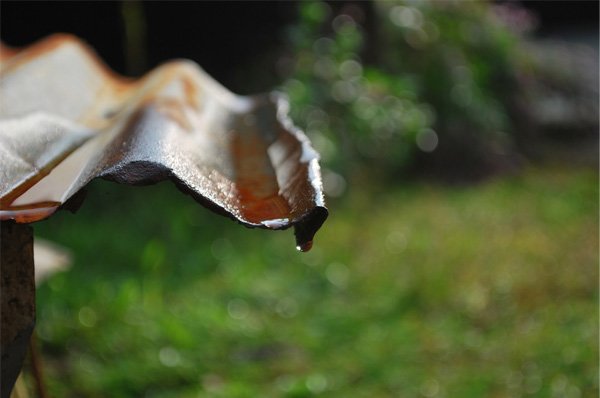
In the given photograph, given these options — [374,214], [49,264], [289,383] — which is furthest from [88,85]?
[374,214]

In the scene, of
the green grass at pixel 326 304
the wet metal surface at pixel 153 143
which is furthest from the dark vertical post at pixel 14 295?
the green grass at pixel 326 304

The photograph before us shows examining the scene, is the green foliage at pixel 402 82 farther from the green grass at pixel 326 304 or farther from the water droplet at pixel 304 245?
the water droplet at pixel 304 245

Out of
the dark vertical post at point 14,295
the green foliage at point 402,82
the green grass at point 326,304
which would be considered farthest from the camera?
the green foliage at point 402,82

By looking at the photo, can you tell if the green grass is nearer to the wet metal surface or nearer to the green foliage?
the green foliage

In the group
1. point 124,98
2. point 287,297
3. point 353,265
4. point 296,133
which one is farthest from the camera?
point 353,265

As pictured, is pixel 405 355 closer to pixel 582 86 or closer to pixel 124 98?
pixel 124 98

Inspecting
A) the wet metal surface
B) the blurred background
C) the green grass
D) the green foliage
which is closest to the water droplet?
the wet metal surface

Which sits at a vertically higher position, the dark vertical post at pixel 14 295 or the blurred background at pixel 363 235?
the dark vertical post at pixel 14 295
